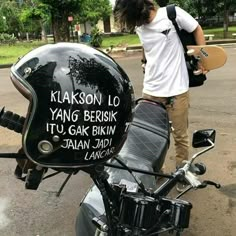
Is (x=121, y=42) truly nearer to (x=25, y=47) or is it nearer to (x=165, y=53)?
(x=25, y=47)

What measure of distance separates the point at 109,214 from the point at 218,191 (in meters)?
2.85

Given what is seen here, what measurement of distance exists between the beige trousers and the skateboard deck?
32 centimetres

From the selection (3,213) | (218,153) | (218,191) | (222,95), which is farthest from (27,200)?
(222,95)

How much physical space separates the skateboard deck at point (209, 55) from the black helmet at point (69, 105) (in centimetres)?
227

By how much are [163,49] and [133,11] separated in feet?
1.40

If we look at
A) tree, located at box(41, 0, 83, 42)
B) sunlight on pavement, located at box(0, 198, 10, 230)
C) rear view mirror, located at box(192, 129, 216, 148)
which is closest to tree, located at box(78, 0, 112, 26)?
tree, located at box(41, 0, 83, 42)

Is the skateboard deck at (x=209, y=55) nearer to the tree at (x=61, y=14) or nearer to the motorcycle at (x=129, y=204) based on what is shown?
the motorcycle at (x=129, y=204)

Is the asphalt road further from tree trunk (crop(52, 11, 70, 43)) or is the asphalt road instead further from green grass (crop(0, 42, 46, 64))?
tree trunk (crop(52, 11, 70, 43))

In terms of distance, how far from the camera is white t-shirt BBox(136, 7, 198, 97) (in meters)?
3.89

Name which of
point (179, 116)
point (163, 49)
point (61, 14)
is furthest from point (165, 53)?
point (61, 14)

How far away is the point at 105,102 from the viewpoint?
177 cm

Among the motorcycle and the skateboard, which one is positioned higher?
the skateboard

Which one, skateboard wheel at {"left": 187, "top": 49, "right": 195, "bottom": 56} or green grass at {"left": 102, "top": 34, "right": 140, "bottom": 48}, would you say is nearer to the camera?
skateboard wheel at {"left": 187, "top": 49, "right": 195, "bottom": 56}

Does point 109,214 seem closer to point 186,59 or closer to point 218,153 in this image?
point 186,59
